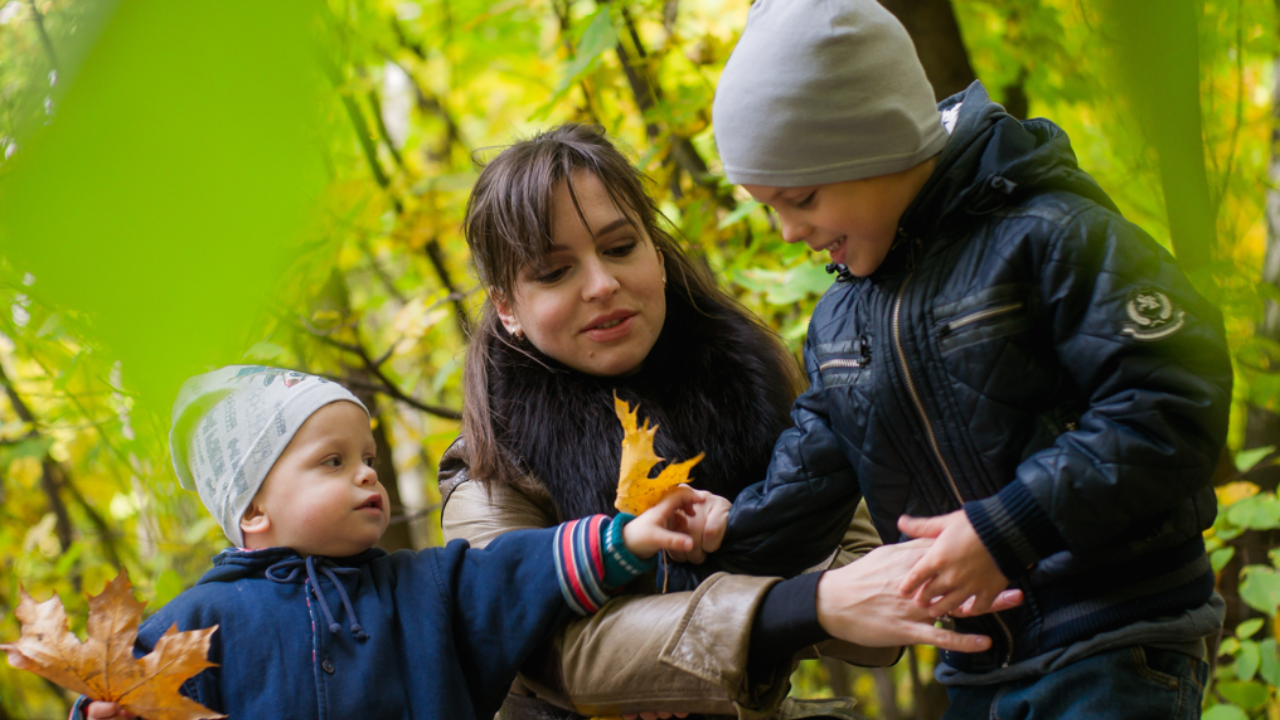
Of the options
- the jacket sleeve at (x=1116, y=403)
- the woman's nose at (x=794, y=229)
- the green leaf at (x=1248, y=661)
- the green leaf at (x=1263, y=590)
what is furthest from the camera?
the green leaf at (x=1248, y=661)

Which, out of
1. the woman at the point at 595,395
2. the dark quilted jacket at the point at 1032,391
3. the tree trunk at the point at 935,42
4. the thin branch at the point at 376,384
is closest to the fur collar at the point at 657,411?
the woman at the point at 595,395

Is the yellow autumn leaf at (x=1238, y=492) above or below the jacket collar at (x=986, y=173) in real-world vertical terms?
below

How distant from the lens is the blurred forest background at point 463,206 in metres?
0.25

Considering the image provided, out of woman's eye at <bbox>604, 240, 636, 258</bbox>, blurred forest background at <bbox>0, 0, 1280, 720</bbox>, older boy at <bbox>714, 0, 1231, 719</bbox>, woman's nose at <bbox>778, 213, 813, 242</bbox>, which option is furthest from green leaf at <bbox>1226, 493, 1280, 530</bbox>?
woman's eye at <bbox>604, 240, 636, 258</bbox>

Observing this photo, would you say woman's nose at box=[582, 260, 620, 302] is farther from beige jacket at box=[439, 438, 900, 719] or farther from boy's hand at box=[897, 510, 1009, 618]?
boy's hand at box=[897, 510, 1009, 618]

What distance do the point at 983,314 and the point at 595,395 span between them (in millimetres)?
733

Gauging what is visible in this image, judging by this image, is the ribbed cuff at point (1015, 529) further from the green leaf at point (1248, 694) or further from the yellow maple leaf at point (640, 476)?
the green leaf at point (1248, 694)

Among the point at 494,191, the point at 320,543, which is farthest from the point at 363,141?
the point at 320,543

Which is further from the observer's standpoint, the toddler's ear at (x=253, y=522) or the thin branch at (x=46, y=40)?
the toddler's ear at (x=253, y=522)

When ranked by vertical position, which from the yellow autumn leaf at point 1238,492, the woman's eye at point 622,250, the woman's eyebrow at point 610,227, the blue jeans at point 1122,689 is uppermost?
the woman's eyebrow at point 610,227

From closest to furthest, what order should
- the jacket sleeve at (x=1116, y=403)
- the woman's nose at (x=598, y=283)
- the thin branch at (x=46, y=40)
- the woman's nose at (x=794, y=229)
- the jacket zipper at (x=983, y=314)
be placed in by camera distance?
the thin branch at (x=46, y=40) < the jacket sleeve at (x=1116, y=403) < the jacket zipper at (x=983, y=314) < the woman's nose at (x=794, y=229) < the woman's nose at (x=598, y=283)

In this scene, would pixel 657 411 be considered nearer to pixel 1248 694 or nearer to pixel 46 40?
pixel 46 40

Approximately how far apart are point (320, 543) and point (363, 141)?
146cm

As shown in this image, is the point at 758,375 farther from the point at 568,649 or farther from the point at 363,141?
the point at 363,141
